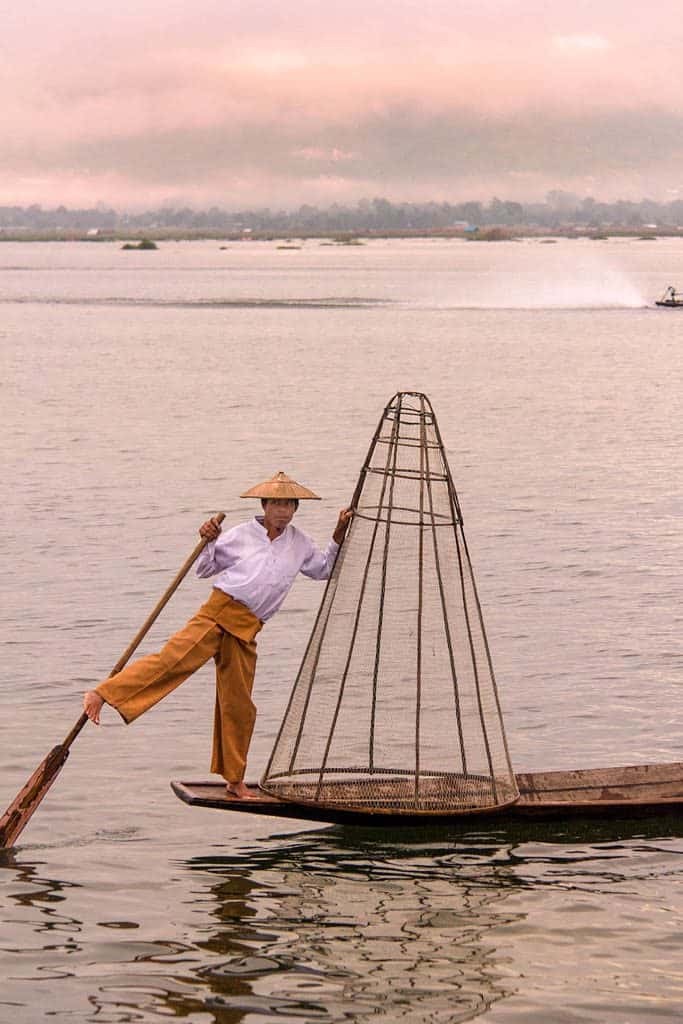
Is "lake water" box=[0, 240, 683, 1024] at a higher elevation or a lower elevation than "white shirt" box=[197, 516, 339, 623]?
lower

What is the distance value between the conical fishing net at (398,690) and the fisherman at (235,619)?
1.07ft

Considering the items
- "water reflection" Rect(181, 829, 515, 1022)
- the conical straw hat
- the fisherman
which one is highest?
the conical straw hat

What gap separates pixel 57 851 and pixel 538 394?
38.7 meters

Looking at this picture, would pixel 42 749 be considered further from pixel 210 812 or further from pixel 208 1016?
pixel 208 1016

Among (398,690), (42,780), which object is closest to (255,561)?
(42,780)

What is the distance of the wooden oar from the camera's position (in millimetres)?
10094

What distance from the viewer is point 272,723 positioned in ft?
45.2

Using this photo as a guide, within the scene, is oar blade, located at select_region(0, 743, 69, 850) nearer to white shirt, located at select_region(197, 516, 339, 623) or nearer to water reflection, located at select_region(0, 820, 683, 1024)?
water reflection, located at select_region(0, 820, 683, 1024)

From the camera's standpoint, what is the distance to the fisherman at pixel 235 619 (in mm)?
10008

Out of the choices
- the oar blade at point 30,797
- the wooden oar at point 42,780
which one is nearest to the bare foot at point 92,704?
the wooden oar at point 42,780

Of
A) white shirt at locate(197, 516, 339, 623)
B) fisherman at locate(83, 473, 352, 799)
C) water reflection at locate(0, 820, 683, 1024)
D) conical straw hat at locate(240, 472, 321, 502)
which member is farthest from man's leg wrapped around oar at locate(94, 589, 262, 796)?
water reflection at locate(0, 820, 683, 1024)

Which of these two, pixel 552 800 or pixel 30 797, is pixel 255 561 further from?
pixel 552 800

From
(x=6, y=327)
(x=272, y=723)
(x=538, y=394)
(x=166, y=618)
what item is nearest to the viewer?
(x=272, y=723)

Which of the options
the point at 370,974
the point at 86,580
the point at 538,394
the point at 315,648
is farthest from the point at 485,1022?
the point at 538,394
